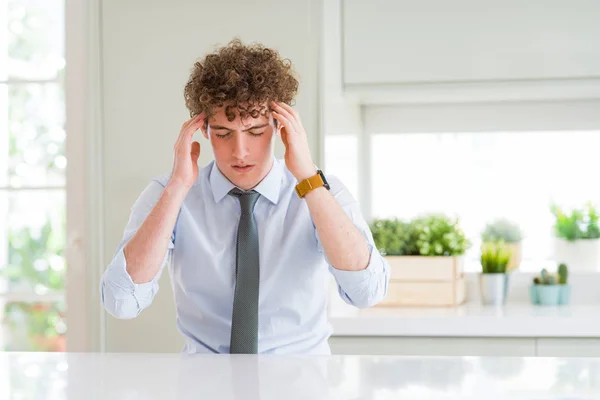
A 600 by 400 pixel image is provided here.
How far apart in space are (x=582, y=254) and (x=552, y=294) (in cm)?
35

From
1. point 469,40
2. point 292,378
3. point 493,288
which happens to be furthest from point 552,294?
point 292,378

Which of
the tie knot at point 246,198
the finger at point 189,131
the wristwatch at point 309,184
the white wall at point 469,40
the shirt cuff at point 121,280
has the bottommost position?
the shirt cuff at point 121,280

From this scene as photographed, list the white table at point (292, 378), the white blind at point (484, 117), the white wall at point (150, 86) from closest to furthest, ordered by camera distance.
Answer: the white table at point (292, 378) → the white wall at point (150, 86) → the white blind at point (484, 117)

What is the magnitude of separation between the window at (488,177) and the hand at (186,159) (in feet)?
5.84

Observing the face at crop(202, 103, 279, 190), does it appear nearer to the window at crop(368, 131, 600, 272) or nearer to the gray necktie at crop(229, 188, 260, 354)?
the gray necktie at crop(229, 188, 260, 354)

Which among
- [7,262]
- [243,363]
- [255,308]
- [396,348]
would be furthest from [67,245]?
[243,363]

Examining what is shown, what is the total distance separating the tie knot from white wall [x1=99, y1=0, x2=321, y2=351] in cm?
93

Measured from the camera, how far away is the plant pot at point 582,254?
3.13m

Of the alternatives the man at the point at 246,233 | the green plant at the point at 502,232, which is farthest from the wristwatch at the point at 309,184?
the green plant at the point at 502,232

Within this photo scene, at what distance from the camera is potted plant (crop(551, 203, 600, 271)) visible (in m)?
3.13

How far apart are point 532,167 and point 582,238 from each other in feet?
1.24

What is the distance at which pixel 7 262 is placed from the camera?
10.0ft

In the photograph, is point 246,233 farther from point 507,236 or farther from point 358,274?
point 507,236

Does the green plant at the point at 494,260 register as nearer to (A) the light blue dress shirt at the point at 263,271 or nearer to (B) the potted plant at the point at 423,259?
(B) the potted plant at the point at 423,259
